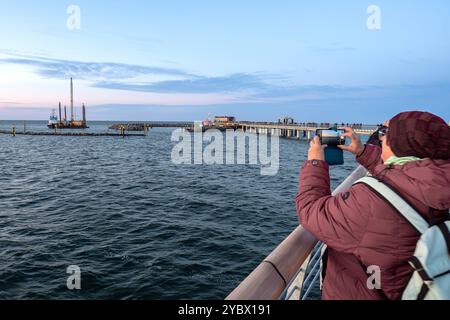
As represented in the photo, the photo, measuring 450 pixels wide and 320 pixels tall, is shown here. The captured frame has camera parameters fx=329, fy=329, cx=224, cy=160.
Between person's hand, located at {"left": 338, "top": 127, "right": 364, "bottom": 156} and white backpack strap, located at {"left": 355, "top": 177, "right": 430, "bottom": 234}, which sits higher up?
person's hand, located at {"left": 338, "top": 127, "right": 364, "bottom": 156}

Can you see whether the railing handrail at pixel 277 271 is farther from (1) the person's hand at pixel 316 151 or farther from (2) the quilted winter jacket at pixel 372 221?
(1) the person's hand at pixel 316 151

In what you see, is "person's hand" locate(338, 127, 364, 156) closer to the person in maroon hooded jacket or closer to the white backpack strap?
the person in maroon hooded jacket

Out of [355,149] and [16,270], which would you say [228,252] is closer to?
[16,270]

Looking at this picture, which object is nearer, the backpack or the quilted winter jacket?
the backpack

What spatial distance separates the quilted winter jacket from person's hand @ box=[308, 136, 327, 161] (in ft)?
0.53

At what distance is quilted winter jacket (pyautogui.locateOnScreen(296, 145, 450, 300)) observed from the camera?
1645 millimetres

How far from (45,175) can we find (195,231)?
2132 cm

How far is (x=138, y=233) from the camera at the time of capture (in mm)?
14234

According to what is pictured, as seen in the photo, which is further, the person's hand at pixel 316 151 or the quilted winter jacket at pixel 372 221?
the person's hand at pixel 316 151

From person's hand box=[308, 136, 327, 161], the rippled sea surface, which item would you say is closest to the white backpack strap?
person's hand box=[308, 136, 327, 161]

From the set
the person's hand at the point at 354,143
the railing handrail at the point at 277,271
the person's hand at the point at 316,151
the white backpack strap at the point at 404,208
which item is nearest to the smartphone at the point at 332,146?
the person's hand at the point at 316,151

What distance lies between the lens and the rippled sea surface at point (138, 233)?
Result: 10047mm

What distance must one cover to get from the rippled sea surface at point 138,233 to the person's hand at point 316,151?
27.2 ft

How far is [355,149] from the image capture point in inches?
119
